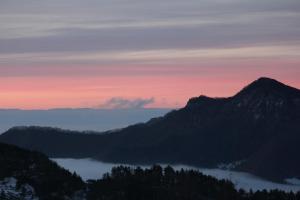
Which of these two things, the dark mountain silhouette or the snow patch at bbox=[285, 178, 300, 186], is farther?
the snow patch at bbox=[285, 178, 300, 186]

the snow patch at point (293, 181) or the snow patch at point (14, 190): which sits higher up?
the snow patch at point (293, 181)

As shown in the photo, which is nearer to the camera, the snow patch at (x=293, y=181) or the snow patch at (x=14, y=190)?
the snow patch at (x=14, y=190)

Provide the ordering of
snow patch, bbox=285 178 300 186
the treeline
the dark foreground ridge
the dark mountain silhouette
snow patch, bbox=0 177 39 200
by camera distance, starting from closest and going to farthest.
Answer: snow patch, bbox=0 177 39 200 → the dark mountain silhouette → the dark foreground ridge → the treeline → snow patch, bbox=285 178 300 186

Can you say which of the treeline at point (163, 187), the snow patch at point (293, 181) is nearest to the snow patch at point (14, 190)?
the treeline at point (163, 187)

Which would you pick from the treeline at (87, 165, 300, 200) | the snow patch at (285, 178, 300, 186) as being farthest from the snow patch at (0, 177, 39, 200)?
the snow patch at (285, 178, 300, 186)

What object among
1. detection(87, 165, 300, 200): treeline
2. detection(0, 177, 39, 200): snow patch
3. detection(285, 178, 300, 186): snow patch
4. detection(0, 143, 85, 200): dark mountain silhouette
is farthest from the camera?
detection(285, 178, 300, 186): snow patch

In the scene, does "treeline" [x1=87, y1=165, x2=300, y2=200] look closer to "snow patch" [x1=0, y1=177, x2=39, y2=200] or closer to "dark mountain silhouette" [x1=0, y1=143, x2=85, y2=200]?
"dark mountain silhouette" [x1=0, y1=143, x2=85, y2=200]

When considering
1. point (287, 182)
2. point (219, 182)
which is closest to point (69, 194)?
point (219, 182)

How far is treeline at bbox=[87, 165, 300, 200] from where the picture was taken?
313 feet

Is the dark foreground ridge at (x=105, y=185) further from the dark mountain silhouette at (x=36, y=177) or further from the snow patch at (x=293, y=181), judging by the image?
the snow patch at (x=293, y=181)

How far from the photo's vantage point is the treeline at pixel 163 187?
95312mm

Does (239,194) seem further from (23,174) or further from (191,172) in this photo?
(23,174)

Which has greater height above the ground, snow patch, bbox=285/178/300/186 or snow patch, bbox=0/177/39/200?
snow patch, bbox=285/178/300/186

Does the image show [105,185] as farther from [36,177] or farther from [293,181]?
[293,181]
